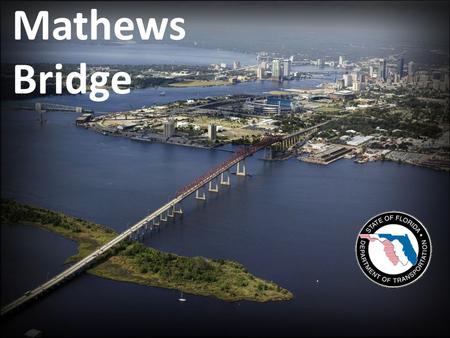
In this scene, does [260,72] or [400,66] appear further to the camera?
[260,72]

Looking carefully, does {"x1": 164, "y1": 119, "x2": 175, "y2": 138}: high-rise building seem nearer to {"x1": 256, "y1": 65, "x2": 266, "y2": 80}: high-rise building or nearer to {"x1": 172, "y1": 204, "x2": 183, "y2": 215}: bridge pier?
{"x1": 172, "y1": 204, "x2": 183, "y2": 215}: bridge pier

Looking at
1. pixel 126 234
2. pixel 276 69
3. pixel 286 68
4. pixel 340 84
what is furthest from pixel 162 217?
pixel 286 68

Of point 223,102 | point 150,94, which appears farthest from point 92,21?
point 150,94

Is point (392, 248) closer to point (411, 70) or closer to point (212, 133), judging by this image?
point (212, 133)

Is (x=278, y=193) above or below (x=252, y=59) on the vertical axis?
below

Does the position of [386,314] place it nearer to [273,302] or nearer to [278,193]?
[273,302]
